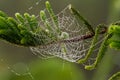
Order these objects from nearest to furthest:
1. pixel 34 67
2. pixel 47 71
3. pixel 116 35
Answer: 1. pixel 116 35
2. pixel 47 71
3. pixel 34 67

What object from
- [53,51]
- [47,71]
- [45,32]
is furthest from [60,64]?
[45,32]

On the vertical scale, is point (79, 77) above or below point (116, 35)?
below

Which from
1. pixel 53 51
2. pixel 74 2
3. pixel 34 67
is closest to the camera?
pixel 53 51

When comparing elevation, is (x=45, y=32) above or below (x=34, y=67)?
above

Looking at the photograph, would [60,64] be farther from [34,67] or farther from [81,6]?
[81,6]

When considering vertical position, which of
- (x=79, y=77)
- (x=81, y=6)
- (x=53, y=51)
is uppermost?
(x=81, y=6)

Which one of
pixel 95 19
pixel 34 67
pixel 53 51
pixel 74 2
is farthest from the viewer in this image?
pixel 95 19

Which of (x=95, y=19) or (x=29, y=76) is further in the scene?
(x=95, y=19)

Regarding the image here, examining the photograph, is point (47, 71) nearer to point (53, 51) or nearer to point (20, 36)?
Answer: point (53, 51)

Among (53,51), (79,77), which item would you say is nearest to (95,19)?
(79,77)

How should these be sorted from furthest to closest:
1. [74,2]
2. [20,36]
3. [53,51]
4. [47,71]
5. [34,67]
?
[74,2], [34,67], [47,71], [53,51], [20,36]
